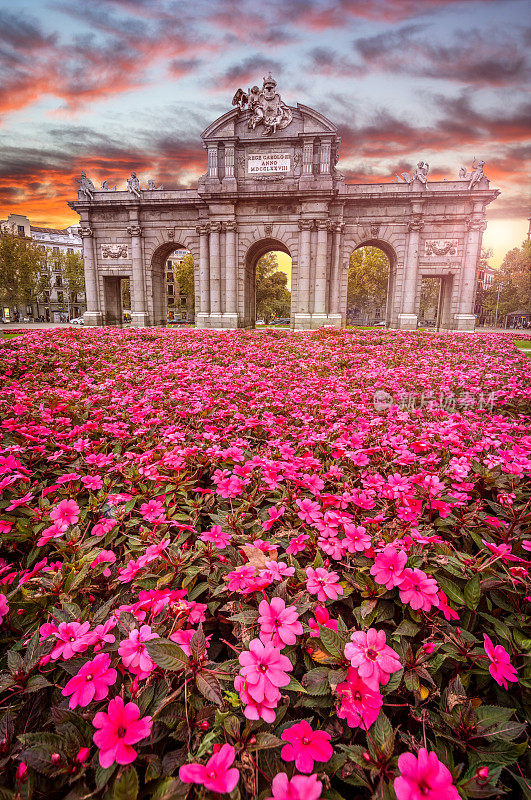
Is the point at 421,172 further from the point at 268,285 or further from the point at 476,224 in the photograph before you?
the point at 268,285

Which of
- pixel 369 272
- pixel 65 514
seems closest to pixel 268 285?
pixel 369 272

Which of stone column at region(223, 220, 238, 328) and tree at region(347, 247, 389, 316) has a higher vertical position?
tree at region(347, 247, 389, 316)

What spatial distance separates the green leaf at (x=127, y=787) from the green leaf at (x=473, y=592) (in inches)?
54.8

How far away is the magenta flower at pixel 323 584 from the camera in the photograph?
1.57 m

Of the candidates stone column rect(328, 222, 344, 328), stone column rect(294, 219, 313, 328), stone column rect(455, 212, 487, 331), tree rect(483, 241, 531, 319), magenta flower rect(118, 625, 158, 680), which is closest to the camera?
magenta flower rect(118, 625, 158, 680)

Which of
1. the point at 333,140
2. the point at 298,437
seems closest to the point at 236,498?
the point at 298,437

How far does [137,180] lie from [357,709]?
101 ft

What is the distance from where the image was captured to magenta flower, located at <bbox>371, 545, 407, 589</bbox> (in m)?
1.56

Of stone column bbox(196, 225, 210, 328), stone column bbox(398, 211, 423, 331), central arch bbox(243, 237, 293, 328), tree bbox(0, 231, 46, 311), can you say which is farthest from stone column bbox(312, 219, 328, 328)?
tree bbox(0, 231, 46, 311)

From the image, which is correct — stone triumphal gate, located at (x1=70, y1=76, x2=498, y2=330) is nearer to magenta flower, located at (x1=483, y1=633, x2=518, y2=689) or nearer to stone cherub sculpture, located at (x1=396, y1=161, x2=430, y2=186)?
stone cherub sculpture, located at (x1=396, y1=161, x2=430, y2=186)

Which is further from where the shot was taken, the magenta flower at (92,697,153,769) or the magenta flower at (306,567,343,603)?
the magenta flower at (306,567,343,603)

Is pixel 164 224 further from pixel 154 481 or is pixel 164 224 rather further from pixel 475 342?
pixel 154 481

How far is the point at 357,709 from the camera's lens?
1185 mm

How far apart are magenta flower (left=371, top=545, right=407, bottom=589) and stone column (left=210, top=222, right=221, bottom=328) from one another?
2471 centimetres
